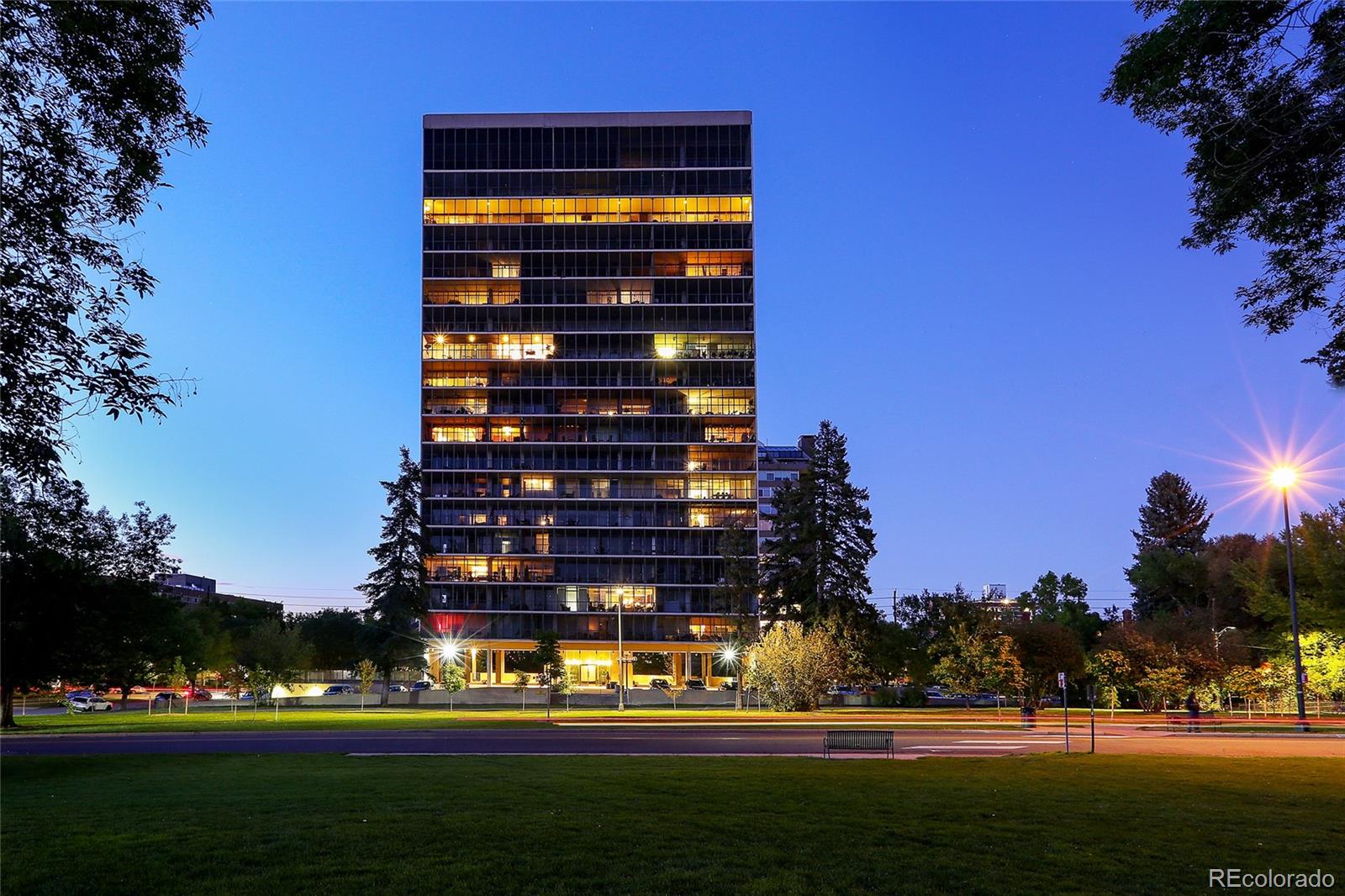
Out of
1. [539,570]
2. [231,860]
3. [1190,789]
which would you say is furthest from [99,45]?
[539,570]

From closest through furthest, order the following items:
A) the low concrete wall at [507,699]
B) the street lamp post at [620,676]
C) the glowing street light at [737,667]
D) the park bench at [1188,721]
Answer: the park bench at [1188,721], the street lamp post at [620,676], the glowing street light at [737,667], the low concrete wall at [507,699]

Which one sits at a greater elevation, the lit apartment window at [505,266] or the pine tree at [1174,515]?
the lit apartment window at [505,266]

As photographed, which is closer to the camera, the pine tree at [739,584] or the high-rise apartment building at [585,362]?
the pine tree at [739,584]

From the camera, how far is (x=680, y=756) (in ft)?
84.2

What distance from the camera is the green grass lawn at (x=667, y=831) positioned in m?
10.0

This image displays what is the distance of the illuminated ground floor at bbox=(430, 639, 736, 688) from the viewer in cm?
10469

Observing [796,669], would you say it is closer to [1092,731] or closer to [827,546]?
[827,546]

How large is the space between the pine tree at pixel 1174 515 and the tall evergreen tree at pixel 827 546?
190ft

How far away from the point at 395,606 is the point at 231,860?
70.6 meters

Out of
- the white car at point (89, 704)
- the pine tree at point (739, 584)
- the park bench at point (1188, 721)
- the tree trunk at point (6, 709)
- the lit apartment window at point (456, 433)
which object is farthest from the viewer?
the lit apartment window at point (456, 433)

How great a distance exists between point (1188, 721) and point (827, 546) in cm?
3006

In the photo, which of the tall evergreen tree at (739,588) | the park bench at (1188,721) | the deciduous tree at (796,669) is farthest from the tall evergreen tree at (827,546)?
the park bench at (1188,721)

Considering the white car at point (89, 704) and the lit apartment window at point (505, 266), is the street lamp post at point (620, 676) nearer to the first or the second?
the white car at point (89, 704)

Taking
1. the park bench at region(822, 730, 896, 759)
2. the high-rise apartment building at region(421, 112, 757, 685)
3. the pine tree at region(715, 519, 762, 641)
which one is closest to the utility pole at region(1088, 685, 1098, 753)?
the park bench at region(822, 730, 896, 759)
